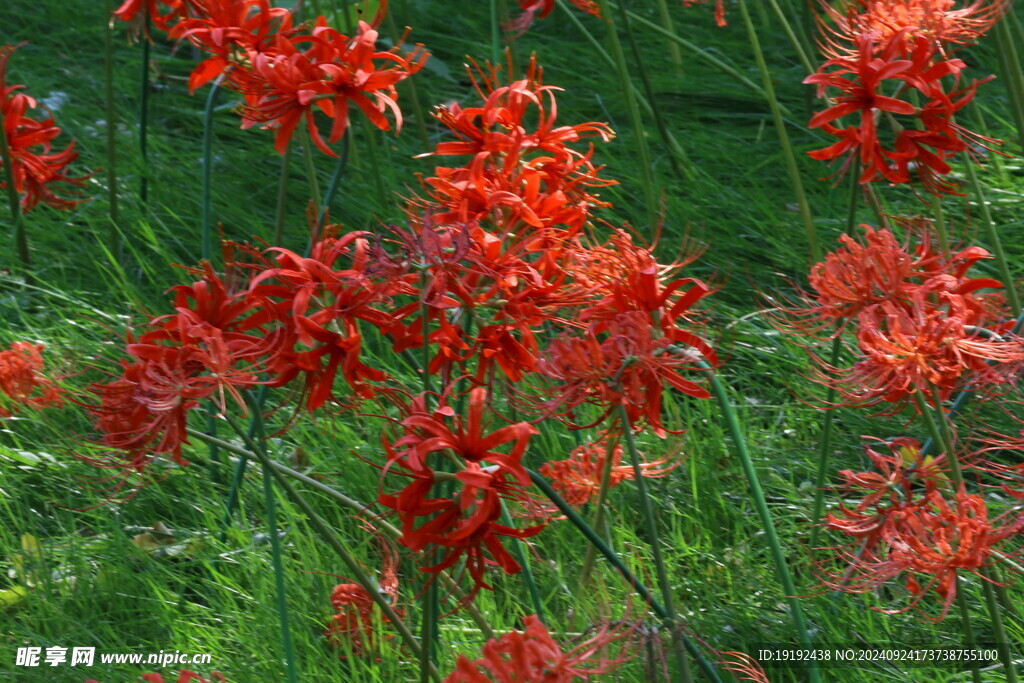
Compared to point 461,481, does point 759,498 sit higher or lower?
lower

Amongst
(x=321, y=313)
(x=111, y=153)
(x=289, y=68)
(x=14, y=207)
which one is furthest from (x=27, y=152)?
(x=321, y=313)

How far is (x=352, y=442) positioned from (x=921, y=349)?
1.39 meters

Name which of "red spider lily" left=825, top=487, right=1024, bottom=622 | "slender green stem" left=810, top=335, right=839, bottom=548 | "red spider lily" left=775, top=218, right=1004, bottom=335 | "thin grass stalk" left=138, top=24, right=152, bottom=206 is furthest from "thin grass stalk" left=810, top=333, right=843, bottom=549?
"thin grass stalk" left=138, top=24, right=152, bottom=206

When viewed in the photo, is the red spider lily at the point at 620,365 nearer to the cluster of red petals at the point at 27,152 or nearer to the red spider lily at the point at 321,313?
the red spider lily at the point at 321,313

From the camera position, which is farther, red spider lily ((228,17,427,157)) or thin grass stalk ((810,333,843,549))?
thin grass stalk ((810,333,843,549))

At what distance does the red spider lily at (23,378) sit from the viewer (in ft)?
7.19

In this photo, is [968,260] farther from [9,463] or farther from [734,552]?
[9,463]

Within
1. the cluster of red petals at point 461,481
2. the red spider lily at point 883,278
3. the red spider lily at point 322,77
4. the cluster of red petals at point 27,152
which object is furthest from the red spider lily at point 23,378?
the red spider lily at point 883,278

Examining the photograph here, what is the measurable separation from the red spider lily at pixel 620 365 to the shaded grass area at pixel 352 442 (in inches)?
10.8

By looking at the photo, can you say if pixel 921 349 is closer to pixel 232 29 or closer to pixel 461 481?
pixel 461 481

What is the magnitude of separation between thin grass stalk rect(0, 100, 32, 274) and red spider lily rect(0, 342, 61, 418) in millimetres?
462

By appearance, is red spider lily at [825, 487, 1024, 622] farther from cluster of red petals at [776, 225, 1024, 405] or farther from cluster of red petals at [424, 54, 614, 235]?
cluster of red petals at [424, 54, 614, 235]

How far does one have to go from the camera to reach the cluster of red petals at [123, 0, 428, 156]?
146 centimetres

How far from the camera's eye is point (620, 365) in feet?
3.74
